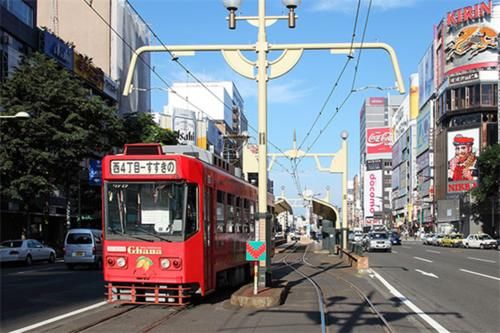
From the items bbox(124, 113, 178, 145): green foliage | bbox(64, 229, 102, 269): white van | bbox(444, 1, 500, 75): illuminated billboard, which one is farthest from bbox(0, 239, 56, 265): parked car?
bbox(444, 1, 500, 75): illuminated billboard

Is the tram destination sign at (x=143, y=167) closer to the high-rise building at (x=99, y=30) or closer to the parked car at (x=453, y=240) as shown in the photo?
the high-rise building at (x=99, y=30)

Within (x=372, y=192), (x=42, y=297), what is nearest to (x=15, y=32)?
(x=42, y=297)

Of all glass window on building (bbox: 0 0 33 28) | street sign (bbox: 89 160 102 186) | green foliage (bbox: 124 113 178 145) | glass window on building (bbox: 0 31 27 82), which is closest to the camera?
glass window on building (bbox: 0 31 27 82)

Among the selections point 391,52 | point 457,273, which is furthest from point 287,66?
point 457,273

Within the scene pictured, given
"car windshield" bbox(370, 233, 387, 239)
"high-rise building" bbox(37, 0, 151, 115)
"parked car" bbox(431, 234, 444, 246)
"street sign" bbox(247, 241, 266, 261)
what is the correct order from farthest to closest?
"parked car" bbox(431, 234, 444, 246), "high-rise building" bbox(37, 0, 151, 115), "car windshield" bbox(370, 233, 387, 239), "street sign" bbox(247, 241, 266, 261)

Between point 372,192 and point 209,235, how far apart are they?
528 feet

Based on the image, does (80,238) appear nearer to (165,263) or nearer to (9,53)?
(165,263)

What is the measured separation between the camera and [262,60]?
16375 mm

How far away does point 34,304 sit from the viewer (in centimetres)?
1516

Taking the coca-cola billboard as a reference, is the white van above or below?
below

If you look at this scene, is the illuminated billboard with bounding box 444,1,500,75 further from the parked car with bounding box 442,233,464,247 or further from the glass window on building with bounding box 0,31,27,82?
the glass window on building with bounding box 0,31,27,82

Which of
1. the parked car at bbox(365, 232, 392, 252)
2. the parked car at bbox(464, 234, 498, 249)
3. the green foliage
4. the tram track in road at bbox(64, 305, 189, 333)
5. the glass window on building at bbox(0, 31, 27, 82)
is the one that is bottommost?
the parked car at bbox(464, 234, 498, 249)

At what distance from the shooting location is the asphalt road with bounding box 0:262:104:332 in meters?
12.9

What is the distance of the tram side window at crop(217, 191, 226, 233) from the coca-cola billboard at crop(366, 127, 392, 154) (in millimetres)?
177728
